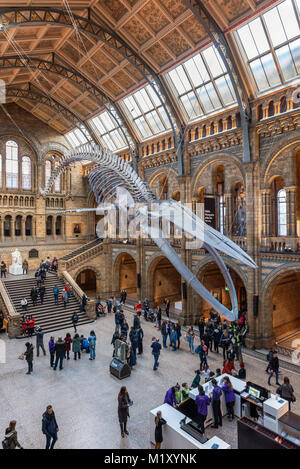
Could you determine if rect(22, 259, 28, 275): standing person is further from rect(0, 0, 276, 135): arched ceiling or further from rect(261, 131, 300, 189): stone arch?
rect(261, 131, 300, 189): stone arch

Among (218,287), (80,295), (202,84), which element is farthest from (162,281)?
(202,84)

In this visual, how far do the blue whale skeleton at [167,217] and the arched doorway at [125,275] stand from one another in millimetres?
13084

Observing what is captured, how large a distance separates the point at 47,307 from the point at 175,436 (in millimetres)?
12543

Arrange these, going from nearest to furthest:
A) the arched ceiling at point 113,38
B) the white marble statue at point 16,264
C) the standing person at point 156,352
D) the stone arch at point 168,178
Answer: the standing person at point 156,352 < the arched ceiling at point 113,38 < the stone arch at point 168,178 < the white marble statue at point 16,264

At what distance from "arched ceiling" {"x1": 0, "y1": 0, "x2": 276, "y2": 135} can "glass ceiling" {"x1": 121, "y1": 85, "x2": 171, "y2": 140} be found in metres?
0.57

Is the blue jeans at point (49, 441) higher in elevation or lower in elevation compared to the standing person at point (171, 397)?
lower

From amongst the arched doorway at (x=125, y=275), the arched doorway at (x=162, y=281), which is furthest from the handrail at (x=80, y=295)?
the arched doorway at (x=162, y=281)

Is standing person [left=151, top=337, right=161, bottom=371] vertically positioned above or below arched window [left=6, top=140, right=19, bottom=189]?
below

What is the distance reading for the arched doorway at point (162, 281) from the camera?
2083cm

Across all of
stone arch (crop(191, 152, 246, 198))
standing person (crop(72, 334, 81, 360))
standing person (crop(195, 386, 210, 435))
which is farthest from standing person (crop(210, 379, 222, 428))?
stone arch (crop(191, 152, 246, 198))

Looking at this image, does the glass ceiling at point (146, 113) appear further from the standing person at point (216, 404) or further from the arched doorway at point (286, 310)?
the standing person at point (216, 404)

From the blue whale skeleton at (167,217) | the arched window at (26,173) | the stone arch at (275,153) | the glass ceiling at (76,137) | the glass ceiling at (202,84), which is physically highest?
the glass ceiling at (76,137)

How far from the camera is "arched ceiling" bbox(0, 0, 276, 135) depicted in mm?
12719
